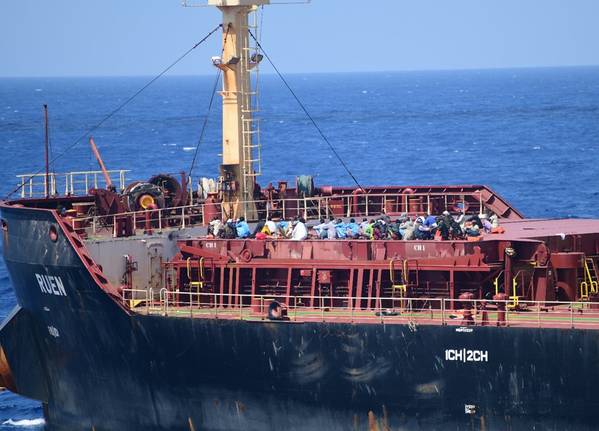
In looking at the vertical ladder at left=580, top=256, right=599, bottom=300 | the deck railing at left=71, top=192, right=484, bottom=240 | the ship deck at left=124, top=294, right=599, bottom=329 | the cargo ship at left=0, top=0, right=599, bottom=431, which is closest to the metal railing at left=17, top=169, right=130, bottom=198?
the cargo ship at left=0, top=0, right=599, bottom=431

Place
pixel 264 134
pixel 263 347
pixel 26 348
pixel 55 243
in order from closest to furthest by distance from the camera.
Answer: pixel 263 347
pixel 55 243
pixel 26 348
pixel 264 134

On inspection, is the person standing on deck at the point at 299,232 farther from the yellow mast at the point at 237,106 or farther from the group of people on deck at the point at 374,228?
the yellow mast at the point at 237,106

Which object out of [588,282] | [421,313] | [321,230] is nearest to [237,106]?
[321,230]

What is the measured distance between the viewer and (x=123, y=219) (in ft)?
146

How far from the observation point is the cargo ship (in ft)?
124

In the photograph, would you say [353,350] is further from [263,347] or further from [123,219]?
[123,219]

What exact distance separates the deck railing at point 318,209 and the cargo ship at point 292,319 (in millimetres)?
189

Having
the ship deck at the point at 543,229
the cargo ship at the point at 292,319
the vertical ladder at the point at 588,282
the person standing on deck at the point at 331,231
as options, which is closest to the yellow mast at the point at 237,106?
the cargo ship at the point at 292,319

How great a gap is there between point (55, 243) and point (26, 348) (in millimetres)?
4932

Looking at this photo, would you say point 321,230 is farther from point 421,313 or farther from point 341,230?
point 421,313

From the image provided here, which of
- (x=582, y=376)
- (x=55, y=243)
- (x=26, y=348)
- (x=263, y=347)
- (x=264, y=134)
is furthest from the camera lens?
(x=264, y=134)

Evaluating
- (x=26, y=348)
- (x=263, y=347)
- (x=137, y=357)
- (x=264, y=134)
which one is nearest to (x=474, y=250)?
(x=263, y=347)

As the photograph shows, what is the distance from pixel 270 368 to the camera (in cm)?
3991

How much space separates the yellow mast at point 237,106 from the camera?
157 ft
